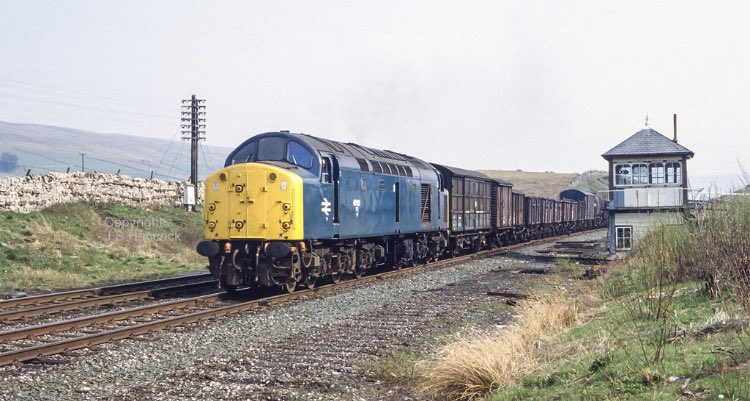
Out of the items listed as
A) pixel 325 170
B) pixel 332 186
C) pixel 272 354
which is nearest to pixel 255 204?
pixel 325 170

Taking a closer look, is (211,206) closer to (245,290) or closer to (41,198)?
(245,290)

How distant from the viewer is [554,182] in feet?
450

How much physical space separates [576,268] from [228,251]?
12.7 m

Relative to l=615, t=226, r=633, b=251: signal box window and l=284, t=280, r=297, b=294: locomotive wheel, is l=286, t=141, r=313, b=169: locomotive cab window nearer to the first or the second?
l=284, t=280, r=297, b=294: locomotive wheel

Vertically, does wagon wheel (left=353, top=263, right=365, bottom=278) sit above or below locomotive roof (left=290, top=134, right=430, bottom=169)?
below

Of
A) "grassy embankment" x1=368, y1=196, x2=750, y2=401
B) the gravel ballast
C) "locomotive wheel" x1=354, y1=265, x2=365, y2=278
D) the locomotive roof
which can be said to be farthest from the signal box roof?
"grassy embankment" x1=368, y1=196, x2=750, y2=401

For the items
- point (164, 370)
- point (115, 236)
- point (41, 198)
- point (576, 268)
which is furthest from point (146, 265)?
point (164, 370)

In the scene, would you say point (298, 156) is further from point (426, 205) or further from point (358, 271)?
point (426, 205)

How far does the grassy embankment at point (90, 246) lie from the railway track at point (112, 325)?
6.45 metres

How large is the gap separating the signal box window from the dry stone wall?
22.6 metres

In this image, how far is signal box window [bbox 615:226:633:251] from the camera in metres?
30.6

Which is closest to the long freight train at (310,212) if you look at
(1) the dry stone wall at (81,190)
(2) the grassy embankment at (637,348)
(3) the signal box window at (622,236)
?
(2) the grassy embankment at (637,348)

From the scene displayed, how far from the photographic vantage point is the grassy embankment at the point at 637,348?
22.2ft

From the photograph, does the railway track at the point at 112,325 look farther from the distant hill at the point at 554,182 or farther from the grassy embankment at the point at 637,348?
the distant hill at the point at 554,182
